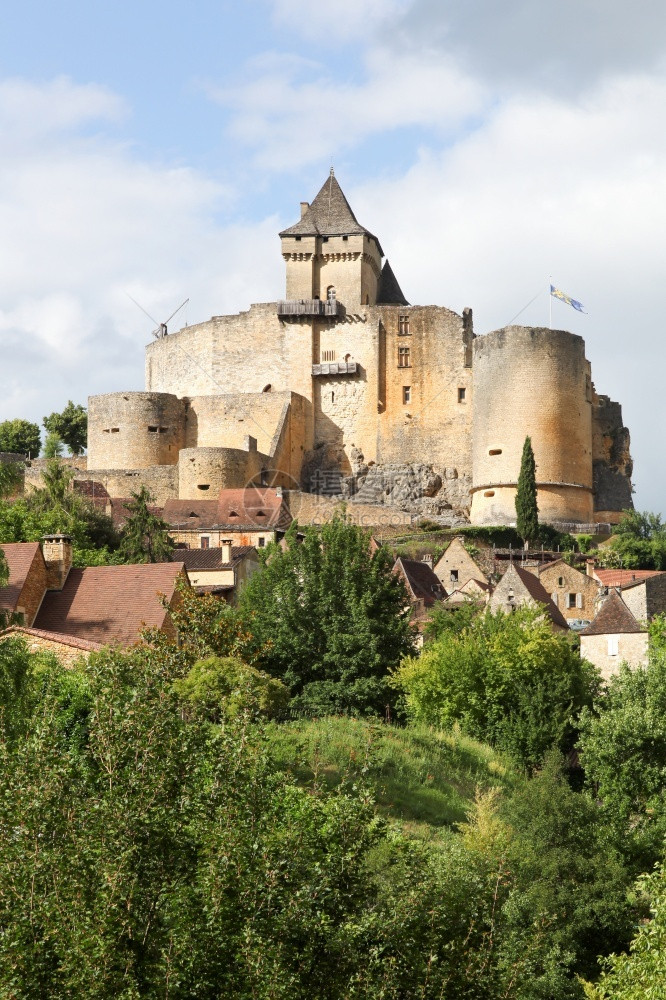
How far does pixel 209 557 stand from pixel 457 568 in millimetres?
9781

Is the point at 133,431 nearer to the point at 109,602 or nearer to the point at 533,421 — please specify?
the point at 533,421

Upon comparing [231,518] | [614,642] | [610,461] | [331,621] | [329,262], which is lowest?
[614,642]

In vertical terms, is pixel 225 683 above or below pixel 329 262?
below

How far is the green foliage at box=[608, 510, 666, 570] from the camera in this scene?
196 feet

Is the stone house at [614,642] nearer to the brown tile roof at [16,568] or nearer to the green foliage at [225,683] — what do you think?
the green foliage at [225,683]

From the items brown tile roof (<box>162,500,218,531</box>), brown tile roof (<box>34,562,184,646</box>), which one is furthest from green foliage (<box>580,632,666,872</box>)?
brown tile roof (<box>162,500,218,531</box>)

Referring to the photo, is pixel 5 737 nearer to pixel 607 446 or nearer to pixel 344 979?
pixel 344 979

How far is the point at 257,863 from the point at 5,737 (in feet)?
10.5

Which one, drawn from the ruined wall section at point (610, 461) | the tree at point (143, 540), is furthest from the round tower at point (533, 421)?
the tree at point (143, 540)

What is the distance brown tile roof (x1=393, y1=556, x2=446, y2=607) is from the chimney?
13.9 metres

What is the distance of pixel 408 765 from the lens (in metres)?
28.9

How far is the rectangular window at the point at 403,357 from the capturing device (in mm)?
73438

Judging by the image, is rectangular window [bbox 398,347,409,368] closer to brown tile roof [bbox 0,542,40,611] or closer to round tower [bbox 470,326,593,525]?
round tower [bbox 470,326,593,525]

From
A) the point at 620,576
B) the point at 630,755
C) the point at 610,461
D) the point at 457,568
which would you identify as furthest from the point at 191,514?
the point at 630,755
